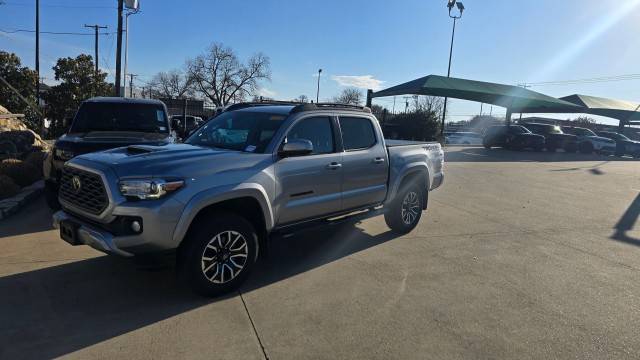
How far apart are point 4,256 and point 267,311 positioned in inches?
129

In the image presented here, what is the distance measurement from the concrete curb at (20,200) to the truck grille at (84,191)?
3.03m

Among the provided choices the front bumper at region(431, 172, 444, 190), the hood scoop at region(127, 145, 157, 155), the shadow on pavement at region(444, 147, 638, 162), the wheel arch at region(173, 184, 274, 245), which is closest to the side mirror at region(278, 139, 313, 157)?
the wheel arch at region(173, 184, 274, 245)

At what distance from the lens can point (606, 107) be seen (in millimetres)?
36750

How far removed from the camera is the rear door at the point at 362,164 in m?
5.45

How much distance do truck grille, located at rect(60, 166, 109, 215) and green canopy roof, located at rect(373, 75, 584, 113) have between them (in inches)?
906

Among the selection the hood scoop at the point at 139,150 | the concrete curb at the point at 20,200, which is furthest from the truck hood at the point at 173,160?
the concrete curb at the point at 20,200

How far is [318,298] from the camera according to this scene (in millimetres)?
4301

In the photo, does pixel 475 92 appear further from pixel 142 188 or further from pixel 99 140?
pixel 142 188

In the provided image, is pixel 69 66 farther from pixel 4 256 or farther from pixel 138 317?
pixel 138 317

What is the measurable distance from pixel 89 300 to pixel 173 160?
4.99ft

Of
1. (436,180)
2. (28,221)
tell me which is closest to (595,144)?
(436,180)

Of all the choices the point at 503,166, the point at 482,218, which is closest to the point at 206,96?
the point at 503,166

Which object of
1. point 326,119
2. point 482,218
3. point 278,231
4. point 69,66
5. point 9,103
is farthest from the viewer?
point 69,66

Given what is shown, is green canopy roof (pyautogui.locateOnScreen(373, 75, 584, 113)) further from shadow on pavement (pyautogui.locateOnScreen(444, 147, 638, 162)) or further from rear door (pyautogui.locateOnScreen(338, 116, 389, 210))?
rear door (pyautogui.locateOnScreen(338, 116, 389, 210))
